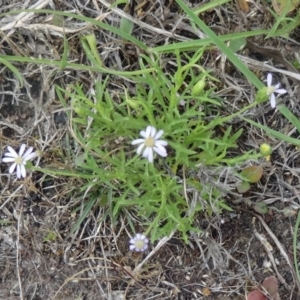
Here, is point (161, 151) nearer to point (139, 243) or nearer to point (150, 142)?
point (150, 142)

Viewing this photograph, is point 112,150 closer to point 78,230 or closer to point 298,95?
point 78,230

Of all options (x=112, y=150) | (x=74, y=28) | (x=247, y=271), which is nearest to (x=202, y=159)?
(x=112, y=150)

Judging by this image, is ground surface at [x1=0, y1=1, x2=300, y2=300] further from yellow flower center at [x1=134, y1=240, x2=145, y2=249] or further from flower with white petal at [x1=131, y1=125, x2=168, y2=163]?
flower with white petal at [x1=131, y1=125, x2=168, y2=163]

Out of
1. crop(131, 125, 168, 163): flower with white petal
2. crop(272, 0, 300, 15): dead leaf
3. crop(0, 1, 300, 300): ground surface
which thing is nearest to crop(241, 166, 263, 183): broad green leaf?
crop(0, 1, 300, 300): ground surface

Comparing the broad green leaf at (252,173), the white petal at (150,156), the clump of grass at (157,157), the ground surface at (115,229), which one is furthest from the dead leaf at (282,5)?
the white petal at (150,156)

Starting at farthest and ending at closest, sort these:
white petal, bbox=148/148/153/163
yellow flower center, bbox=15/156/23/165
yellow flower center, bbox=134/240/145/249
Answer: yellow flower center, bbox=134/240/145/249
yellow flower center, bbox=15/156/23/165
white petal, bbox=148/148/153/163

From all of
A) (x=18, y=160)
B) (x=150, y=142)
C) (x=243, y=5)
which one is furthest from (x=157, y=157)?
(x=243, y=5)

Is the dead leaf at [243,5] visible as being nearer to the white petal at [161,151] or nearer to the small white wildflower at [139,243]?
the white petal at [161,151]
